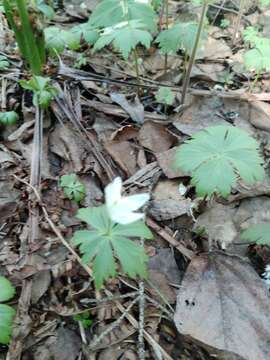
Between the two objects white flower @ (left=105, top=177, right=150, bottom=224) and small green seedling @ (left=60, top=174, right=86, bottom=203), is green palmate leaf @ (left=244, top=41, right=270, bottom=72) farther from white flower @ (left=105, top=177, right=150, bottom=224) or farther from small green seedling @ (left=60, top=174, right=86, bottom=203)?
white flower @ (left=105, top=177, right=150, bottom=224)

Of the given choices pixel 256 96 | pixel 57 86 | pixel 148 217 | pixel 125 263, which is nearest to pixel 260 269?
pixel 148 217

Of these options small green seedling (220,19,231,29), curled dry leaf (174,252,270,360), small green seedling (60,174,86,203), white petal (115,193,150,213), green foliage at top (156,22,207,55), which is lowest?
curled dry leaf (174,252,270,360)

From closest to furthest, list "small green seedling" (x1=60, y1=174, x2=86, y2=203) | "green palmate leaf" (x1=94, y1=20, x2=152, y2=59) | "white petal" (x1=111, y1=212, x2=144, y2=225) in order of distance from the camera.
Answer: "white petal" (x1=111, y1=212, x2=144, y2=225) → "small green seedling" (x1=60, y1=174, x2=86, y2=203) → "green palmate leaf" (x1=94, y1=20, x2=152, y2=59)

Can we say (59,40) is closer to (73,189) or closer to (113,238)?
(73,189)

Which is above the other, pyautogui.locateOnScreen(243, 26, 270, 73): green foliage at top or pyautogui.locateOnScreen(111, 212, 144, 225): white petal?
pyautogui.locateOnScreen(243, 26, 270, 73): green foliage at top

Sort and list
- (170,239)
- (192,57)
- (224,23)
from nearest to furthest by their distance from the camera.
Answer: (170,239)
(192,57)
(224,23)

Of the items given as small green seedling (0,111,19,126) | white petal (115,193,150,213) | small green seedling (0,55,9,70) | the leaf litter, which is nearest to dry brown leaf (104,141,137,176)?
the leaf litter

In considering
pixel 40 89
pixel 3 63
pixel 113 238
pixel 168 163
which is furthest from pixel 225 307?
pixel 3 63
